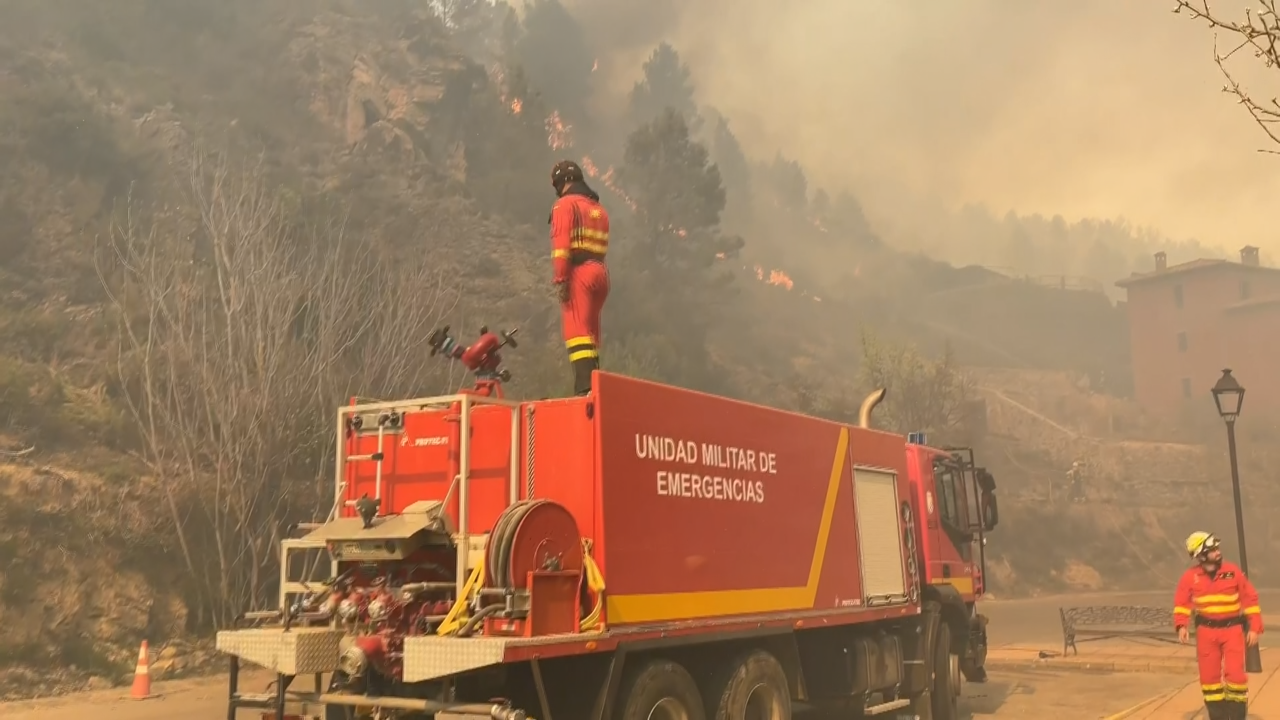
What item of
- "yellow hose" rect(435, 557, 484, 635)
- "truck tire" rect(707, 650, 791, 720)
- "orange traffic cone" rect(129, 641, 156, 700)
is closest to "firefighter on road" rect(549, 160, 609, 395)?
"yellow hose" rect(435, 557, 484, 635)

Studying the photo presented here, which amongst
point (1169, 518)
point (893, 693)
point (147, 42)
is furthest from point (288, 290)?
point (1169, 518)

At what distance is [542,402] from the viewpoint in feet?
18.9

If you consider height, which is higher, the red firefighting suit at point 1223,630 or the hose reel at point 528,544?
the hose reel at point 528,544

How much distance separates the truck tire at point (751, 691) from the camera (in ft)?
21.1

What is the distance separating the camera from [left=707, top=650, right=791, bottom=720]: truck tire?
21.1ft

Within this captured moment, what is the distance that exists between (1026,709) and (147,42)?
4950 cm

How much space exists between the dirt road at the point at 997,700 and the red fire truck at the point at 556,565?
4681 millimetres

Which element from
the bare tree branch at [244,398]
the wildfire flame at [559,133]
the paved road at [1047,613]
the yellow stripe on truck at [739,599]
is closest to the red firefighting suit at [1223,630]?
the yellow stripe on truck at [739,599]

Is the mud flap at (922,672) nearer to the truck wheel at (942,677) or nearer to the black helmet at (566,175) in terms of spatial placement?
the truck wheel at (942,677)

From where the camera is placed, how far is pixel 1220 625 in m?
8.34

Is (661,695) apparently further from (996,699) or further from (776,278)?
(776,278)

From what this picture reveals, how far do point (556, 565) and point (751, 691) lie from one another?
7.30ft

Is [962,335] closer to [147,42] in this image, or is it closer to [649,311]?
[649,311]

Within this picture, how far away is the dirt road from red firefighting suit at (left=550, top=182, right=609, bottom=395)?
6.05 metres
